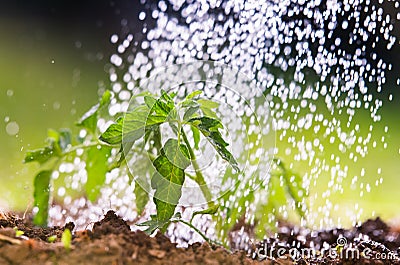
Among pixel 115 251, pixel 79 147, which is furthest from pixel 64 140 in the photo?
pixel 115 251

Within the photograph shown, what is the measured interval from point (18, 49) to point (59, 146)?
1035mm

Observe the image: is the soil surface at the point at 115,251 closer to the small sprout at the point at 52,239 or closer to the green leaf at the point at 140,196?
the small sprout at the point at 52,239

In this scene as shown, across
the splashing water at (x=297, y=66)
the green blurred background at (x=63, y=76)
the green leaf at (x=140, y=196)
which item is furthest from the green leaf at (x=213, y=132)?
the green blurred background at (x=63, y=76)

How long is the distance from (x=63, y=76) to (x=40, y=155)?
95 centimetres

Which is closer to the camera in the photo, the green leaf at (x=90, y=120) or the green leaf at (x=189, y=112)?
the green leaf at (x=189, y=112)

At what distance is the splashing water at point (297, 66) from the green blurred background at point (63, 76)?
0.05 metres

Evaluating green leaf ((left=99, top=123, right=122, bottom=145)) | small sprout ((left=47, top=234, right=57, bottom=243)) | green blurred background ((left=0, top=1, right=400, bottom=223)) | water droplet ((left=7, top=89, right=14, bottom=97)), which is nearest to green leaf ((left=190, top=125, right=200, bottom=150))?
green leaf ((left=99, top=123, right=122, bottom=145))

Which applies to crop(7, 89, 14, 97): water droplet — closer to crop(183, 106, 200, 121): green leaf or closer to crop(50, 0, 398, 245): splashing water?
crop(50, 0, 398, 245): splashing water

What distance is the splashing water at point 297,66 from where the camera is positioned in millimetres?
1063

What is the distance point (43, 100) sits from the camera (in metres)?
1.54

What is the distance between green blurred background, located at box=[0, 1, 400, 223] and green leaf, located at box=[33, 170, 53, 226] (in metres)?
Result: 0.60

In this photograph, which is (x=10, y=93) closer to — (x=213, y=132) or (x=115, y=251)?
(x=213, y=132)

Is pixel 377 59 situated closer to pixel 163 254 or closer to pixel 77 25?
pixel 77 25

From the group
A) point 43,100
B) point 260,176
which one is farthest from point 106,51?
point 260,176
